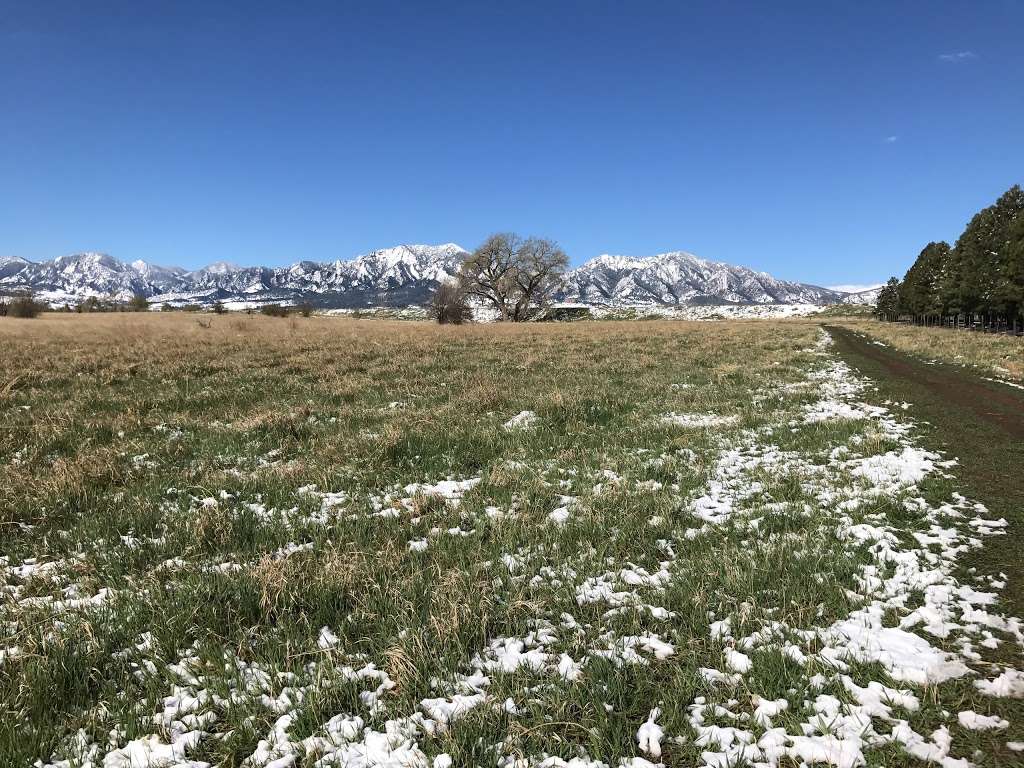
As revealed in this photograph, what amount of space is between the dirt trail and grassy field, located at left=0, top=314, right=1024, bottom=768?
298 millimetres

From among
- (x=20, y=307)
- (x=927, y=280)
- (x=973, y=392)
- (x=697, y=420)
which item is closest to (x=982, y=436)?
(x=697, y=420)

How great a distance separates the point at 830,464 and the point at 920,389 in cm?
1137

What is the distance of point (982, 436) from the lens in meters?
10.6

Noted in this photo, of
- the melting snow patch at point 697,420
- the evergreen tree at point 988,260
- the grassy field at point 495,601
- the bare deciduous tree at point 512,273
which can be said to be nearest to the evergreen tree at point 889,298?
the evergreen tree at point 988,260

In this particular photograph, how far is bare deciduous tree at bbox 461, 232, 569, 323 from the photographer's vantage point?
85.2 m

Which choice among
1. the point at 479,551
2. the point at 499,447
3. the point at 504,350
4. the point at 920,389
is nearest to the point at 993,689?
the point at 479,551

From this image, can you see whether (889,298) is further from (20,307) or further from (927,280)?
(20,307)

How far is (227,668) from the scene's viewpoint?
4.09 meters

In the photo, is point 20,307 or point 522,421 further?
point 20,307

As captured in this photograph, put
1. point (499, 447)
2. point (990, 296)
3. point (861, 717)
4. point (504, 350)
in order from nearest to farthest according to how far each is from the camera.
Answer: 1. point (861, 717)
2. point (499, 447)
3. point (504, 350)
4. point (990, 296)

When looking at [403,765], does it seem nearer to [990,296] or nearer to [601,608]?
[601,608]

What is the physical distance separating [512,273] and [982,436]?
3127 inches

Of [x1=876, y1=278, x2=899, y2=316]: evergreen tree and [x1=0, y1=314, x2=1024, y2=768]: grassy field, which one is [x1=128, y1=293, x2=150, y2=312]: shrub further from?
[x1=876, y1=278, x2=899, y2=316]: evergreen tree

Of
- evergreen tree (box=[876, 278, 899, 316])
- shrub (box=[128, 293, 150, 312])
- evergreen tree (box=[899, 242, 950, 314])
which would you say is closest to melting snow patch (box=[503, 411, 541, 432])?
evergreen tree (box=[899, 242, 950, 314])
